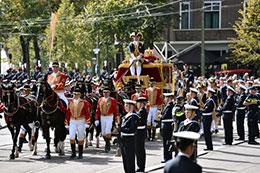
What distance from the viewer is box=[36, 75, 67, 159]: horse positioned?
1734 centimetres

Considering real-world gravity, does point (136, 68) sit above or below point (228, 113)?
above

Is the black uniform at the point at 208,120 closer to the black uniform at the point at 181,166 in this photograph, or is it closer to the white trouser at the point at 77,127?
the white trouser at the point at 77,127

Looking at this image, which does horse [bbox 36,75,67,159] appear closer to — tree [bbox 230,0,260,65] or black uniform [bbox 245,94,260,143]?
black uniform [bbox 245,94,260,143]

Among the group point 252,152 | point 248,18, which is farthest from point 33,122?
point 248,18

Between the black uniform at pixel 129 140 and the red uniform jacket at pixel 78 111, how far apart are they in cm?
349

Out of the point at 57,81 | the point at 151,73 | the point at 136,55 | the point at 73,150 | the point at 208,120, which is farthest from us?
the point at 151,73

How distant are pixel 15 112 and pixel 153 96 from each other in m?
5.74

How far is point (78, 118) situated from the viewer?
1764 cm

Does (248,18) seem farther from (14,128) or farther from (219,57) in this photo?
(14,128)

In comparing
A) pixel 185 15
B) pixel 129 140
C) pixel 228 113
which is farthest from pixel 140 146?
pixel 185 15

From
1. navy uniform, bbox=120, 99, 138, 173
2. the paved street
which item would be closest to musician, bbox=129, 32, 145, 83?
the paved street

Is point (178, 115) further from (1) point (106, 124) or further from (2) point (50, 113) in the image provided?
(2) point (50, 113)

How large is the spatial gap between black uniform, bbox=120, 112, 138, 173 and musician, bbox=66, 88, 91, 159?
11.1ft

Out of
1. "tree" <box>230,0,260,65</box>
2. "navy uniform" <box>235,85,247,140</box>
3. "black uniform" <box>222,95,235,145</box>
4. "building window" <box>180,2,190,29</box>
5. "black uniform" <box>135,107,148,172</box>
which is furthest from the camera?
"building window" <box>180,2,190,29</box>
